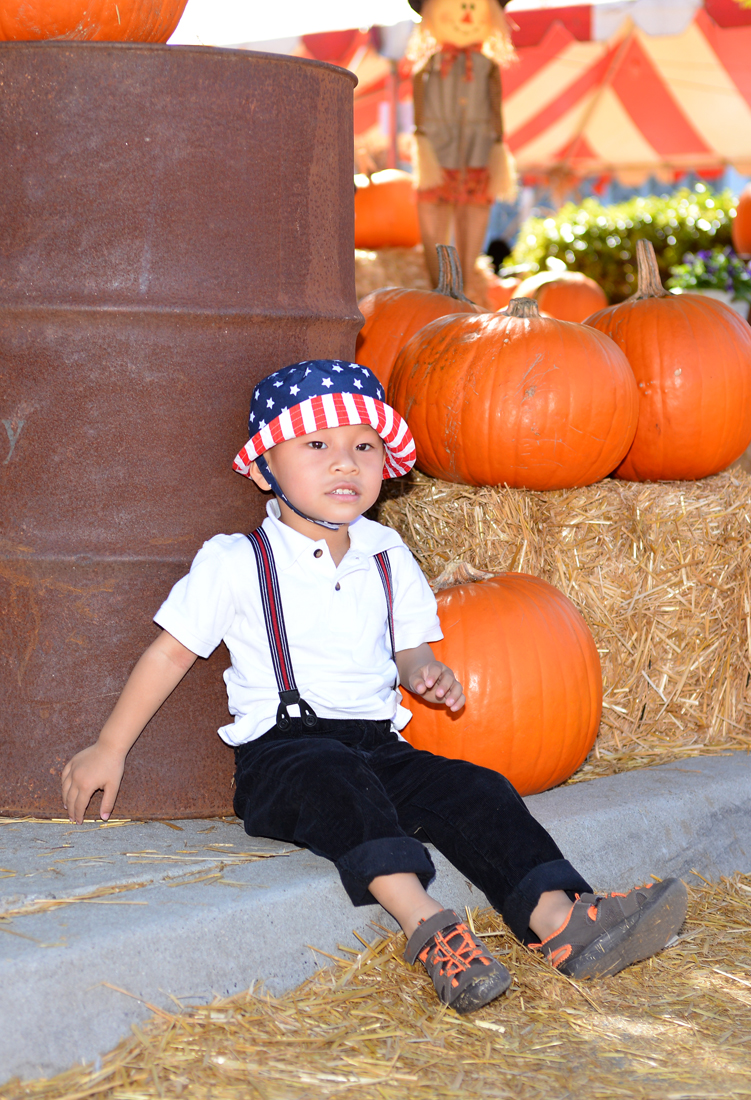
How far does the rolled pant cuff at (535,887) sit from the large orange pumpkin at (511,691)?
0.55 m

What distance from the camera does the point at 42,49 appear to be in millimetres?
2340

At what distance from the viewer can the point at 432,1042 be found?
1.84 metres

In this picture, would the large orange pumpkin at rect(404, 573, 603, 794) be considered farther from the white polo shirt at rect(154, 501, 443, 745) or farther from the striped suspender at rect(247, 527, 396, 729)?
the striped suspender at rect(247, 527, 396, 729)

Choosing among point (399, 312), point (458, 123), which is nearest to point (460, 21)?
point (458, 123)

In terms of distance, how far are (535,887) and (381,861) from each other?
0.31 m

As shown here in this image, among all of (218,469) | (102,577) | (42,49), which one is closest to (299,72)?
(42,49)

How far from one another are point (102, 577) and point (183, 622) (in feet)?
0.83

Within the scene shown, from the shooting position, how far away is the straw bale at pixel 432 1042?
5.51ft

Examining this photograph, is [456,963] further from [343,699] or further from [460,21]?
[460,21]

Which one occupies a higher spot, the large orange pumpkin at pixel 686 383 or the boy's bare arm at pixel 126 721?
the large orange pumpkin at pixel 686 383

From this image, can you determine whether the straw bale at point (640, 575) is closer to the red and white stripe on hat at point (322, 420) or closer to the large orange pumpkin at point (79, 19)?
the red and white stripe on hat at point (322, 420)

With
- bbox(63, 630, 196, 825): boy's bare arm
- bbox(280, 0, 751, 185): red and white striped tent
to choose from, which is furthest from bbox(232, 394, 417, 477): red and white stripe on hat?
bbox(280, 0, 751, 185): red and white striped tent

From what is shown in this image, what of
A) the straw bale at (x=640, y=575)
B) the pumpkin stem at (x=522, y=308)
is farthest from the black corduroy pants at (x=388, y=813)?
the pumpkin stem at (x=522, y=308)

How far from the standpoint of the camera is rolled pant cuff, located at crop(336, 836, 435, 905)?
202 cm
